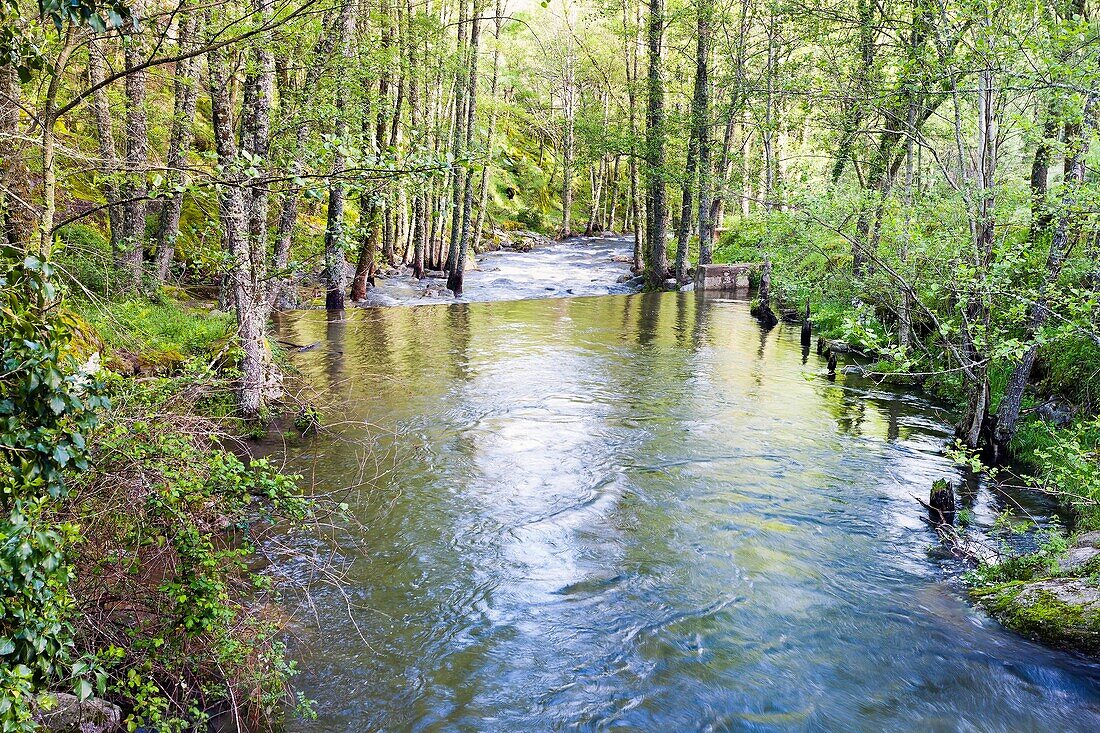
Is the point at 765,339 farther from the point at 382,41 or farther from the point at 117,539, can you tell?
Result: the point at 117,539

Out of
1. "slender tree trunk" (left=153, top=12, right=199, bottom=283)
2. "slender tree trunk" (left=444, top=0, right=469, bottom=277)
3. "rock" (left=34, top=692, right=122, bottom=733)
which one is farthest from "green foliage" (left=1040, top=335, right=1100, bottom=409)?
"slender tree trunk" (left=444, top=0, right=469, bottom=277)

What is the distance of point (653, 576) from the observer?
7.82 m

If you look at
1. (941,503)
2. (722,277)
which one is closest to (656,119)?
(722,277)

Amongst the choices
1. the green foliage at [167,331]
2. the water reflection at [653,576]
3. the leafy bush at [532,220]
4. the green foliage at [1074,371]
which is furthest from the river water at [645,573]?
the leafy bush at [532,220]

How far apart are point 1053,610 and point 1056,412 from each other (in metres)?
A: 5.73

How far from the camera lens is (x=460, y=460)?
430 inches

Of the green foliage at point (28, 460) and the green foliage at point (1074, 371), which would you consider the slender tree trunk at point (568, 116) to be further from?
the green foliage at point (28, 460)

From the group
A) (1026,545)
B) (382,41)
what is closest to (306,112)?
(382,41)

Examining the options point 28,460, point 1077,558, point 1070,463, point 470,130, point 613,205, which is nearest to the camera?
point 28,460

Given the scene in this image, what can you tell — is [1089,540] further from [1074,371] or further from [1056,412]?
[1074,371]

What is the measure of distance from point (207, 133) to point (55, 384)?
2699cm

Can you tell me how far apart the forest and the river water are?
639 mm

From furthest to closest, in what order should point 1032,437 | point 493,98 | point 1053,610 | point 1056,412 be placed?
point 493,98, point 1056,412, point 1032,437, point 1053,610

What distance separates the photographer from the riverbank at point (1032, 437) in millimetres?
6809
